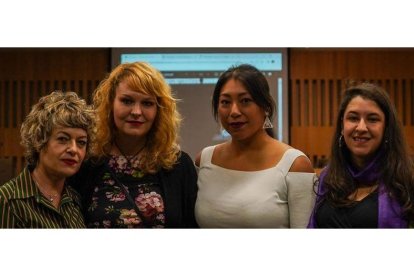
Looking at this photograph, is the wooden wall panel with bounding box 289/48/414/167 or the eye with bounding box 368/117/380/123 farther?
the wooden wall panel with bounding box 289/48/414/167

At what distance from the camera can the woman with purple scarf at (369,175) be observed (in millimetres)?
897

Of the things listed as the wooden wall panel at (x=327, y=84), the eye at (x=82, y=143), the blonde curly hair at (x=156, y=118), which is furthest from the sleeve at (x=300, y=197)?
the wooden wall panel at (x=327, y=84)

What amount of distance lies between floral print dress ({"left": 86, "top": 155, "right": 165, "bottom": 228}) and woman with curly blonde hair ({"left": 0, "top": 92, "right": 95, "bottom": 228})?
0.04 m

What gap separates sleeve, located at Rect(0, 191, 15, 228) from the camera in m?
0.81

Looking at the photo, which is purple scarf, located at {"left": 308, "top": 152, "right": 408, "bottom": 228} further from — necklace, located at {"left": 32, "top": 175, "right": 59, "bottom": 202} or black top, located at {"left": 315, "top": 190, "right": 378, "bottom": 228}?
necklace, located at {"left": 32, "top": 175, "right": 59, "bottom": 202}

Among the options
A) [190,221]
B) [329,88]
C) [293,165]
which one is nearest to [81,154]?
[190,221]

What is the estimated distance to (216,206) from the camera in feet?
3.23

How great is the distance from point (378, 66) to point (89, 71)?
1485mm

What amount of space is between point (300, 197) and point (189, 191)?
0.22 meters

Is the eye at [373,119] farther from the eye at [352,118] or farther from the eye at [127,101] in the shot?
the eye at [127,101]

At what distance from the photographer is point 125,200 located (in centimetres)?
95

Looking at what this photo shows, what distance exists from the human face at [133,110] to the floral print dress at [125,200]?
82mm

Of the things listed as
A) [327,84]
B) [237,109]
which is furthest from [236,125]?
[327,84]

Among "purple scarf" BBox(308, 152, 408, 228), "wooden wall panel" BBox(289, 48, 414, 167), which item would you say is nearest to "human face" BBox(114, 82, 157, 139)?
"purple scarf" BBox(308, 152, 408, 228)
